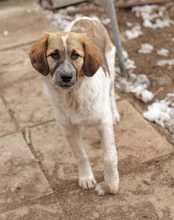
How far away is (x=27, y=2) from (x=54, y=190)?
6.50 metres

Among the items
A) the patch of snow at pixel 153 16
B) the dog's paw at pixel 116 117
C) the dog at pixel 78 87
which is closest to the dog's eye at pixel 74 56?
the dog at pixel 78 87

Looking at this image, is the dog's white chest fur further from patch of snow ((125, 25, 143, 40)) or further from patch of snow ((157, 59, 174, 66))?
patch of snow ((125, 25, 143, 40))

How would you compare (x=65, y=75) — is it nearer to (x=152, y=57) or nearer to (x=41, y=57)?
(x=41, y=57)

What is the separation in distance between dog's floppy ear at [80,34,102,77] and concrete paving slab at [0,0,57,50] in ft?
13.6

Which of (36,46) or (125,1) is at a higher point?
(36,46)

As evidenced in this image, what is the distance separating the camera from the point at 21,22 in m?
8.43

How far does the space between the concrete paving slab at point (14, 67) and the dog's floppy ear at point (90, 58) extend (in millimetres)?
2941

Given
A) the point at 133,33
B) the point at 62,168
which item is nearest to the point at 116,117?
the point at 62,168

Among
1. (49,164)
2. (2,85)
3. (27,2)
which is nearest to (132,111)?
(49,164)

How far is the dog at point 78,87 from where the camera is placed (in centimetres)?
341

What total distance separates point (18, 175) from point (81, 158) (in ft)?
2.82

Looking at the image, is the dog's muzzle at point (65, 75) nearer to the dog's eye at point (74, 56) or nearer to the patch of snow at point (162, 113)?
the dog's eye at point (74, 56)

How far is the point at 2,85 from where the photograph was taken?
622cm

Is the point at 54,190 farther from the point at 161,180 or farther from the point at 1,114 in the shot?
the point at 1,114
